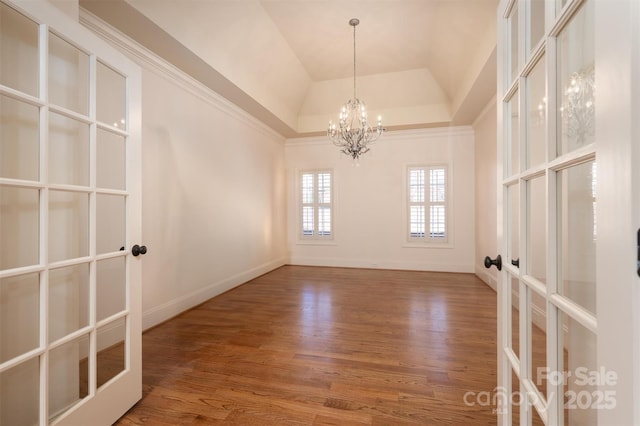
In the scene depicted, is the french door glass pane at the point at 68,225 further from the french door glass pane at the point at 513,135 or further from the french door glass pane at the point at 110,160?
the french door glass pane at the point at 513,135

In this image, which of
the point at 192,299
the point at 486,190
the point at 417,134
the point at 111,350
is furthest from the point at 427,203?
the point at 111,350

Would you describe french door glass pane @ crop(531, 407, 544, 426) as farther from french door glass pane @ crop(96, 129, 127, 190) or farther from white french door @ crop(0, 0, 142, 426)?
french door glass pane @ crop(96, 129, 127, 190)

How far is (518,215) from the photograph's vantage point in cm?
111

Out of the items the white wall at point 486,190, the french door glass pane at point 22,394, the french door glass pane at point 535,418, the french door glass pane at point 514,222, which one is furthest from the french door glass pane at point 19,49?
the white wall at point 486,190

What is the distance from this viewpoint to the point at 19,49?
4.23 feet

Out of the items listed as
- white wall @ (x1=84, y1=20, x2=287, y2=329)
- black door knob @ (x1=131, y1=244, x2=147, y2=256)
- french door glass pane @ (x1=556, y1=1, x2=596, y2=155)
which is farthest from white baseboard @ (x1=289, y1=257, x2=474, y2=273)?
french door glass pane @ (x1=556, y1=1, x2=596, y2=155)

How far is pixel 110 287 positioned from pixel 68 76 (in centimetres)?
115

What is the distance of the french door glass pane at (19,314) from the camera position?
1.22 metres

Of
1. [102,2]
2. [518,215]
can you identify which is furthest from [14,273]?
[102,2]

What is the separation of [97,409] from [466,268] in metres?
5.78

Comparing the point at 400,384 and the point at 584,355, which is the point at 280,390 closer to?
the point at 400,384

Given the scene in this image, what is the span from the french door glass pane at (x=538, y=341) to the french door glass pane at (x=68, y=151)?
2.05 m

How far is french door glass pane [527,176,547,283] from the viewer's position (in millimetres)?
884

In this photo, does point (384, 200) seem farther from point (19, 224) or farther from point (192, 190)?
point (19, 224)
